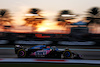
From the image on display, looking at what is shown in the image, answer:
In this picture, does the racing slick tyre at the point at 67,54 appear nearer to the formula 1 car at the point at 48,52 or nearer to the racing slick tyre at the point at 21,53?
the formula 1 car at the point at 48,52

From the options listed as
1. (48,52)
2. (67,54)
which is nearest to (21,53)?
(48,52)

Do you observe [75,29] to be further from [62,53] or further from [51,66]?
[51,66]

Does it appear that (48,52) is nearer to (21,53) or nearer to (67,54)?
(67,54)

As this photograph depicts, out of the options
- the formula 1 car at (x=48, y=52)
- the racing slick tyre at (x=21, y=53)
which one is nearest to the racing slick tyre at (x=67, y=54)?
the formula 1 car at (x=48, y=52)

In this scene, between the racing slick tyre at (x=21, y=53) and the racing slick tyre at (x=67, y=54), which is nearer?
the racing slick tyre at (x=67, y=54)

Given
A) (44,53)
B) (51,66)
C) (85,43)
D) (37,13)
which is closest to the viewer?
(51,66)

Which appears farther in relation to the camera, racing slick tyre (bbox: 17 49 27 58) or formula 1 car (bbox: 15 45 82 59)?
racing slick tyre (bbox: 17 49 27 58)

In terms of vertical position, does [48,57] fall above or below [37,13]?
below

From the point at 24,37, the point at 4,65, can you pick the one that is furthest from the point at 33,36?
the point at 4,65

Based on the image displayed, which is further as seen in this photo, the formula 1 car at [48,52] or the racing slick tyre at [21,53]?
the racing slick tyre at [21,53]

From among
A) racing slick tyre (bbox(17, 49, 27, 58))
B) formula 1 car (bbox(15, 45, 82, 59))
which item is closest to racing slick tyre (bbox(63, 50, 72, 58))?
formula 1 car (bbox(15, 45, 82, 59))

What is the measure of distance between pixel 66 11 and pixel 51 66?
31.7 metres

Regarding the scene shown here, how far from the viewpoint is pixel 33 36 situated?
20.3 metres

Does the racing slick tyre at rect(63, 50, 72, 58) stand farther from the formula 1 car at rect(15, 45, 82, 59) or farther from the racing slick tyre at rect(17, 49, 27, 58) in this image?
the racing slick tyre at rect(17, 49, 27, 58)
